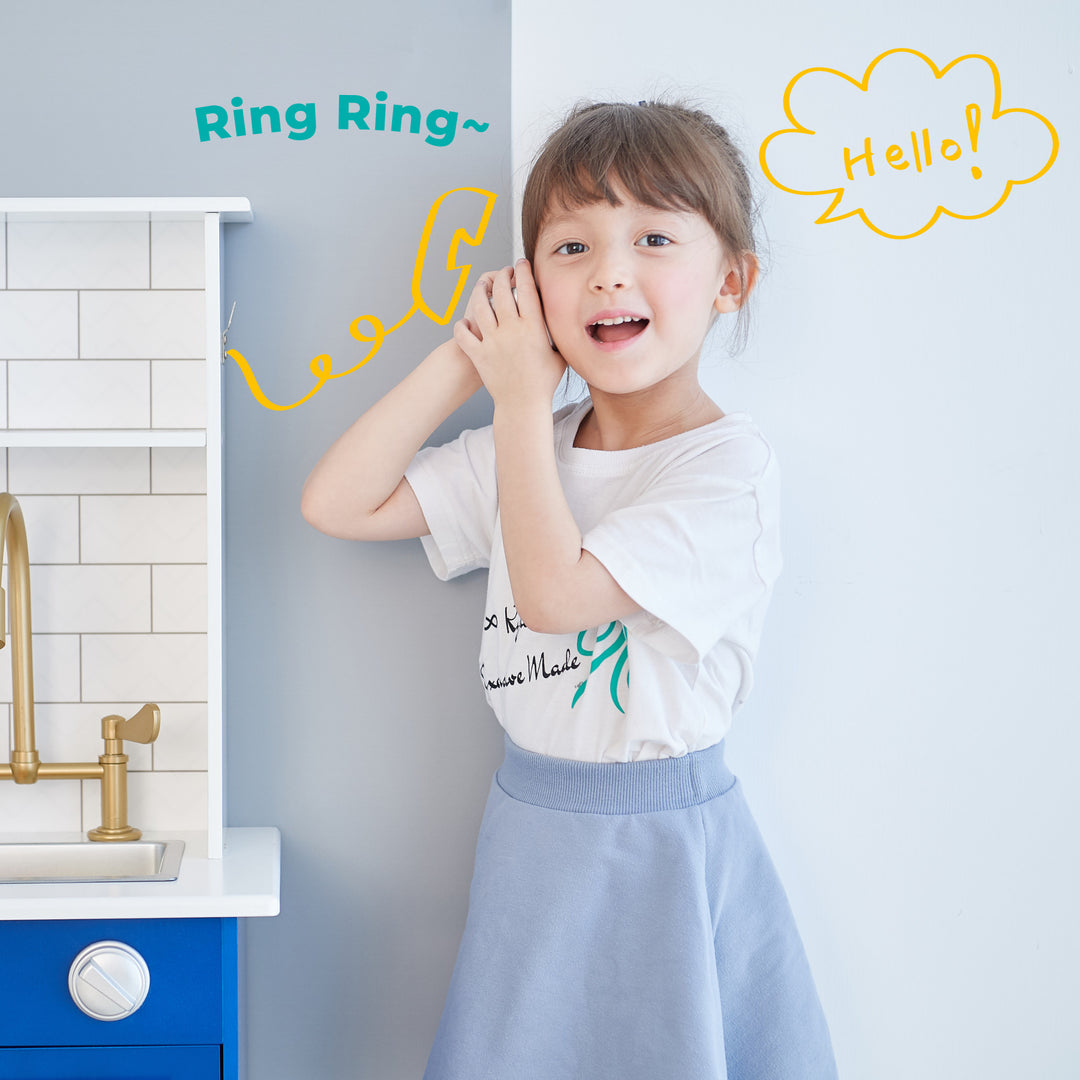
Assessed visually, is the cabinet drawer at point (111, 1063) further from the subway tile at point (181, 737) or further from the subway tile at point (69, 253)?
the subway tile at point (69, 253)

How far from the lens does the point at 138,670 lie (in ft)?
3.83

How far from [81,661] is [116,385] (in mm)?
313

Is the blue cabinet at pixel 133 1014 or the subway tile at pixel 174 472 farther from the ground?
the subway tile at pixel 174 472

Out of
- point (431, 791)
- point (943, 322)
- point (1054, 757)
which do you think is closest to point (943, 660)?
point (1054, 757)

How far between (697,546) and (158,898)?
0.59 meters

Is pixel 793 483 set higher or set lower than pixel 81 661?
higher

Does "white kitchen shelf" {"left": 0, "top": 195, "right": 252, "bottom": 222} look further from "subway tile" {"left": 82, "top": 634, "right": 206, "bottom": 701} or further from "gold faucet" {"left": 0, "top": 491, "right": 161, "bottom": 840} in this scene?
"subway tile" {"left": 82, "top": 634, "right": 206, "bottom": 701}

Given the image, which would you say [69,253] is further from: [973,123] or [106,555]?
[973,123]

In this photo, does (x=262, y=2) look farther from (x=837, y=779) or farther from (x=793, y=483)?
(x=837, y=779)

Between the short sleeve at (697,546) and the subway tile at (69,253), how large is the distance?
0.65 m

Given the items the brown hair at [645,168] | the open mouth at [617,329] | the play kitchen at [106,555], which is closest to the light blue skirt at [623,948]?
the play kitchen at [106,555]

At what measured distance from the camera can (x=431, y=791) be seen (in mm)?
1169

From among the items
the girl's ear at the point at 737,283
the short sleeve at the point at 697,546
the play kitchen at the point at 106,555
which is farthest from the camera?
the play kitchen at the point at 106,555

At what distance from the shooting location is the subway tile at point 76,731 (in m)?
1.16
